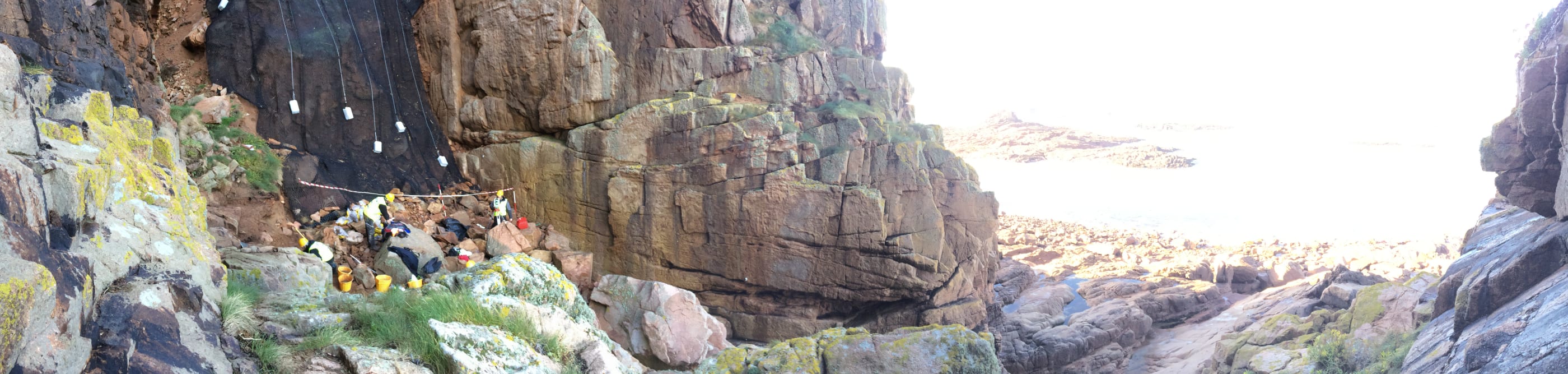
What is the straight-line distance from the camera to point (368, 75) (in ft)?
43.9

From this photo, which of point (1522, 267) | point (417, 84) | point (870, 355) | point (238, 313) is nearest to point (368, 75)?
point (417, 84)

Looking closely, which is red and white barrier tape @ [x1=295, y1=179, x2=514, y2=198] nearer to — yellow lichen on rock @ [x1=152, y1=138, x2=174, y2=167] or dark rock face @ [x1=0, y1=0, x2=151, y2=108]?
dark rock face @ [x1=0, y1=0, x2=151, y2=108]

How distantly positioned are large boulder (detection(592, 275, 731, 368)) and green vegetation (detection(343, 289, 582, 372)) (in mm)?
5131

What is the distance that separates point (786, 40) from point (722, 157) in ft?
9.22

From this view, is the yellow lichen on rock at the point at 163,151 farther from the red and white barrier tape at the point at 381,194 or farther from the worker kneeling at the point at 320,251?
the red and white barrier tape at the point at 381,194

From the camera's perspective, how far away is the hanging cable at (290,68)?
1229 cm

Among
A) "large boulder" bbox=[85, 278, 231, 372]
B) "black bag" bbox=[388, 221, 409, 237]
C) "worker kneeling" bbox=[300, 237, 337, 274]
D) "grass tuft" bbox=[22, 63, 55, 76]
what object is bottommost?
"black bag" bbox=[388, 221, 409, 237]

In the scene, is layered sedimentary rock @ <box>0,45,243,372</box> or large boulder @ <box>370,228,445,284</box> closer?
layered sedimentary rock @ <box>0,45,243,372</box>

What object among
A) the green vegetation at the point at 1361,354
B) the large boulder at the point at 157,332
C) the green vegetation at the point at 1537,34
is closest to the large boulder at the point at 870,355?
the large boulder at the point at 157,332

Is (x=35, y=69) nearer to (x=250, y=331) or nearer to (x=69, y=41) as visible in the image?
(x=69, y=41)

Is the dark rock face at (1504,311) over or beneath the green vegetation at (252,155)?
beneath

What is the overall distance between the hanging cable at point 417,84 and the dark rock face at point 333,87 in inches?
0.6

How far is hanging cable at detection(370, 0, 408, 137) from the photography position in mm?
13523

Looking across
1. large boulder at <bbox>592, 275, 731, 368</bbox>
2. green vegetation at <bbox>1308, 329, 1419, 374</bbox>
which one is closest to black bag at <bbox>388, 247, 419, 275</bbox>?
large boulder at <bbox>592, 275, 731, 368</bbox>
